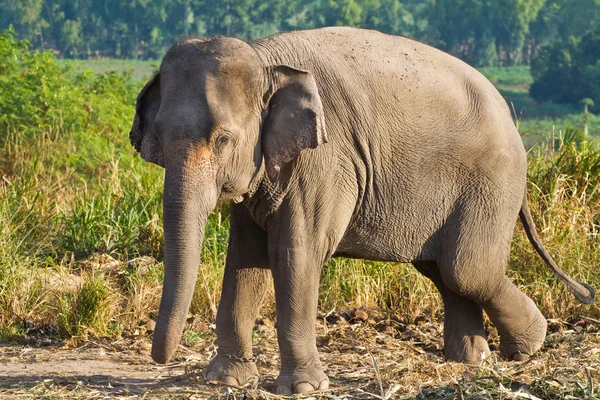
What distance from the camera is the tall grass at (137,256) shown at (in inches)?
301

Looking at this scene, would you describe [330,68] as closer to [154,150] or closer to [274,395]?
[154,150]

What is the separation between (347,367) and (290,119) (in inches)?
74.0

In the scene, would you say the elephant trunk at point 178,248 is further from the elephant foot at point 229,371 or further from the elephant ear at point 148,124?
the elephant foot at point 229,371

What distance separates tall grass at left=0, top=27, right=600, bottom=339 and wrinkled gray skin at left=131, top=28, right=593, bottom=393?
150 cm

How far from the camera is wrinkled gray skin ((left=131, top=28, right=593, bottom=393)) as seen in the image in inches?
202

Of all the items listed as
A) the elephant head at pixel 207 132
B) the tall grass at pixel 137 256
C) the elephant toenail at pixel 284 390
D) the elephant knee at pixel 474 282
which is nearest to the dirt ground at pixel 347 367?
the elephant toenail at pixel 284 390

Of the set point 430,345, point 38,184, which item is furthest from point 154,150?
point 38,184

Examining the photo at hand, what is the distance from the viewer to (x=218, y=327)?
6109 mm

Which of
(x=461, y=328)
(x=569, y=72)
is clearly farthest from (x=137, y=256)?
(x=569, y=72)

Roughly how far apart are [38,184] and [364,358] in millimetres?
4700

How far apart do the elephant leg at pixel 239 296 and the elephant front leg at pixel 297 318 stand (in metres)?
0.36

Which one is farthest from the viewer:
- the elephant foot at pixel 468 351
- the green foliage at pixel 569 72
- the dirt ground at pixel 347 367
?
the green foliage at pixel 569 72

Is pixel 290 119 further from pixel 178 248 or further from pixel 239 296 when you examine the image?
pixel 239 296

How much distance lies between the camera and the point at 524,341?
6.81 meters
